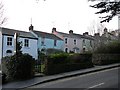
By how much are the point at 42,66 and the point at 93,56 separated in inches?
429

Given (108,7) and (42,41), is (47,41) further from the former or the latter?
(108,7)

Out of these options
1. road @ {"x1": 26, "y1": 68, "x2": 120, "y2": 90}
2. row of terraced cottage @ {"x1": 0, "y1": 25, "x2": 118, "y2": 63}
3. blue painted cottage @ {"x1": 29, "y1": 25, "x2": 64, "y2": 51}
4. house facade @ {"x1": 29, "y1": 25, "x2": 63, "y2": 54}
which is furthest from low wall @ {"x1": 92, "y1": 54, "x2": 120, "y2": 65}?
blue painted cottage @ {"x1": 29, "y1": 25, "x2": 64, "y2": 51}

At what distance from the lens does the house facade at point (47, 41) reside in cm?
5762

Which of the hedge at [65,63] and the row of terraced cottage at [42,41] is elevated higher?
the row of terraced cottage at [42,41]

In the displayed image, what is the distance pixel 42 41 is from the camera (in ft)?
191

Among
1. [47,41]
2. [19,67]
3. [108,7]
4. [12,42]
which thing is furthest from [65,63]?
[47,41]

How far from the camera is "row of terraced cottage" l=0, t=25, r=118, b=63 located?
158 feet

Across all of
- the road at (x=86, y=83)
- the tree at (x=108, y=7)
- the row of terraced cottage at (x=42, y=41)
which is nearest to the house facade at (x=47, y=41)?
the row of terraced cottage at (x=42, y=41)

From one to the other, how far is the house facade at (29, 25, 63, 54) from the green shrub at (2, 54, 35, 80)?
3440 centimetres

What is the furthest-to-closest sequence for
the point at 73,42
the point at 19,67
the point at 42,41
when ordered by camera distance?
1. the point at 73,42
2. the point at 42,41
3. the point at 19,67

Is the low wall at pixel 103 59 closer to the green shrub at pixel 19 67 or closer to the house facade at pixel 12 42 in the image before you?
the green shrub at pixel 19 67

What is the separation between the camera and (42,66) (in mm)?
25078

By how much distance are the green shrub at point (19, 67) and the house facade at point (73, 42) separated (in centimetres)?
4117

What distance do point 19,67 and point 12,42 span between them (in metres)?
27.8
